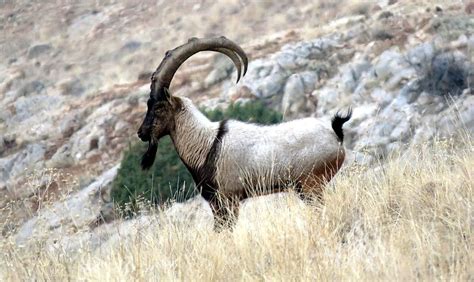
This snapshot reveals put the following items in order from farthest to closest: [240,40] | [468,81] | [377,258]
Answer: [240,40] → [468,81] → [377,258]

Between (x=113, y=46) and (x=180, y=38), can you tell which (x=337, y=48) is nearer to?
(x=180, y=38)

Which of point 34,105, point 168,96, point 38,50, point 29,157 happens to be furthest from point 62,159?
point 168,96

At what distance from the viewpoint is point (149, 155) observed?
27.1ft

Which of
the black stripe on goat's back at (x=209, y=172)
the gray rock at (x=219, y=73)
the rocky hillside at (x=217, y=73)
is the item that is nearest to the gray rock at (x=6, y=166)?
the rocky hillside at (x=217, y=73)

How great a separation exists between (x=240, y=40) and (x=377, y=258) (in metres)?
30.5

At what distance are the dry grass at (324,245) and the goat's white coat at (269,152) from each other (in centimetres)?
71

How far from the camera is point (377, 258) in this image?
14.6ft

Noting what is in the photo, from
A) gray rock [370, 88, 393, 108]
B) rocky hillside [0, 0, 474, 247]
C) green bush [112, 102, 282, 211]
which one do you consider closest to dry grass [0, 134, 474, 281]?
rocky hillside [0, 0, 474, 247]

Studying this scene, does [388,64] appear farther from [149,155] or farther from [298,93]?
[149,155]

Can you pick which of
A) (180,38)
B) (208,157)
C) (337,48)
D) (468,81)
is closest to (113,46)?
(180,38)

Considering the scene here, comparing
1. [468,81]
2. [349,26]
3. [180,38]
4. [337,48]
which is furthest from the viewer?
[180,38]

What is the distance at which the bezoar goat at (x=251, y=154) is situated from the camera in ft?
23.0

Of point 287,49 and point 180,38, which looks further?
point 180,38

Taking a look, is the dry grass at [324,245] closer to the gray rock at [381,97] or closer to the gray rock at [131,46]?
the gray rock at [381,97]
